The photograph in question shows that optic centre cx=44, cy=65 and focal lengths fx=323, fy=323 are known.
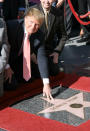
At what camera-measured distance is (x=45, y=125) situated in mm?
2279

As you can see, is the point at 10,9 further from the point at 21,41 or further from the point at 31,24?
the point at 31,24

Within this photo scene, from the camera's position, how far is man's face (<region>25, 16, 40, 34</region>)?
2.57 metres

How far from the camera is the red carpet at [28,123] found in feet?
7.29

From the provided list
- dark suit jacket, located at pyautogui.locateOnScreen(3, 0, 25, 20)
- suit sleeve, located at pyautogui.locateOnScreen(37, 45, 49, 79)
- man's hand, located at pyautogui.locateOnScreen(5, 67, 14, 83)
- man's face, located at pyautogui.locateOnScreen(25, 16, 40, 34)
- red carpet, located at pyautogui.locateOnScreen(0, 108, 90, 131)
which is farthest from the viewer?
dark suit jacket, located at pyautogui.locateOnScreen(3, 0, 25, 20)

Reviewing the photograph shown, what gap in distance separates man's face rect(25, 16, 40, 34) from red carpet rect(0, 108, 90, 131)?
67 centimetres

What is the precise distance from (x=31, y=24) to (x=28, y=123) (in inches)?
31.2

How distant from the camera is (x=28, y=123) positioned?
232cm

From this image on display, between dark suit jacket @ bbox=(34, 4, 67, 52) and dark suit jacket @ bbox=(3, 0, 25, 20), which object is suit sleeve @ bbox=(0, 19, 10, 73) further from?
dark suit jacket @ bbox=(3, 0, 25, 20)

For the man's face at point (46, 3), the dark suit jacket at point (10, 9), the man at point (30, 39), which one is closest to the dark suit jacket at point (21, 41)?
the man at point (30, 39)

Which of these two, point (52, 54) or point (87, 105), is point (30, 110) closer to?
point (87, 105)

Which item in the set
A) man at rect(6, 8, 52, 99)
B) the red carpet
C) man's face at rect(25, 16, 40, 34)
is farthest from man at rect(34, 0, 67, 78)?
the red carpet

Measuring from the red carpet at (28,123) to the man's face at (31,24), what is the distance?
0.67 m

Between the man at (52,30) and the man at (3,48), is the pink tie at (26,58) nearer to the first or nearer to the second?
the man at (3,48)

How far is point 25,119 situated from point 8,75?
1.95 ft
